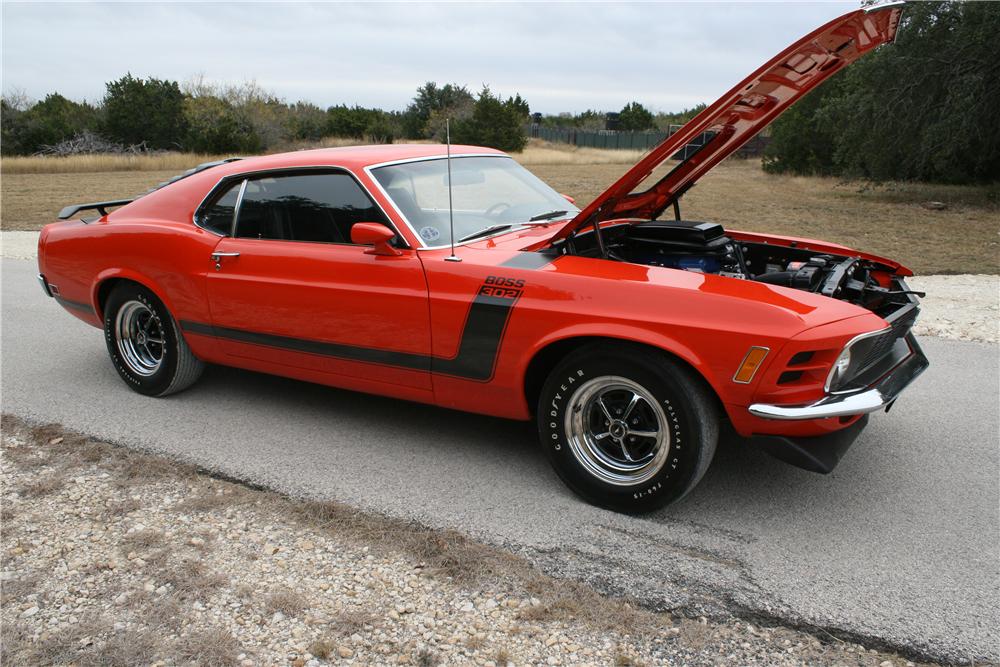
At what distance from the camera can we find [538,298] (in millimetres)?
3426

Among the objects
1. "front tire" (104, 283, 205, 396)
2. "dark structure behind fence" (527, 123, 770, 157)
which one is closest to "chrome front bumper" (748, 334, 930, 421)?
"front tire" (104, 283, 205, 396)

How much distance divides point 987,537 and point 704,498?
1140 mm

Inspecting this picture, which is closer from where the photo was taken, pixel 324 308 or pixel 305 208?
pixel 324 308

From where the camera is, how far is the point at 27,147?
121 ft

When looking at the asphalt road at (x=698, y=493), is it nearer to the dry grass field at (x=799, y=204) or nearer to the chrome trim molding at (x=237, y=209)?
the chrome trim molding at (x=237, y=209)

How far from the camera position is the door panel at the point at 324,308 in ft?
12.5

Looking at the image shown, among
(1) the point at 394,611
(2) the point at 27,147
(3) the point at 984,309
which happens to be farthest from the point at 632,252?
(2) the point at 27,147

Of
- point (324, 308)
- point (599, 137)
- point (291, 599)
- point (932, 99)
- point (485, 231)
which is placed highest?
point (932, 99)

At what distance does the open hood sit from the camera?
3.27m

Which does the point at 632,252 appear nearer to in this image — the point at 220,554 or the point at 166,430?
the point at 220,554

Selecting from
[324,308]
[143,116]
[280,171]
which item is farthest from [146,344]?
[143,116]

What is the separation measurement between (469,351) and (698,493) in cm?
125

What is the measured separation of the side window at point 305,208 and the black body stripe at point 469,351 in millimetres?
593

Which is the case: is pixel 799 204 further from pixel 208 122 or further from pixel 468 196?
pixel 208 122
